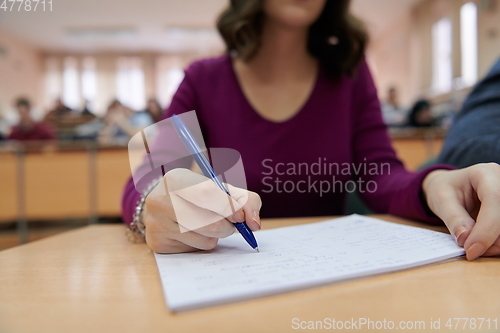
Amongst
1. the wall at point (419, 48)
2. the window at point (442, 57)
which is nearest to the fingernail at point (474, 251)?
the wall at point (419, 48)

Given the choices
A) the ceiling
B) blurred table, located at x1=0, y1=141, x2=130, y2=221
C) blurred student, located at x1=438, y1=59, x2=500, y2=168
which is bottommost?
blurred table, located at x1=0, y1=141, x2=130, y2=221

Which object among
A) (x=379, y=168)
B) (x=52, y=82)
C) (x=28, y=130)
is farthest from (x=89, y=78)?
(x=379, y=168)

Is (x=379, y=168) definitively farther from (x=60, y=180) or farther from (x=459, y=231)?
(x=60, y=180)

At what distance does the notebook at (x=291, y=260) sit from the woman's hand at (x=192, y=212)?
1cm

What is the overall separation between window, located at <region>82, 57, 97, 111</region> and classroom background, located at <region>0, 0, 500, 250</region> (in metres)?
0.03

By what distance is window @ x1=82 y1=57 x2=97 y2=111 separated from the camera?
5555mm

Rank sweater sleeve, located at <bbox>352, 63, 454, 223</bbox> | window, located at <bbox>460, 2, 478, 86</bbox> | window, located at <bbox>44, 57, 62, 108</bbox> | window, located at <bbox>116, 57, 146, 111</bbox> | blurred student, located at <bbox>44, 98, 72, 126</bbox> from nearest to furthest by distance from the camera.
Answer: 1. sweater sleeve, located at <bbox>352, 63, 454, 223</bbox>
2. window, located at <bbox>460, 2, 478, 86</bbox>
3. blurred student, located at <bbox>44, 98, 72, 126</bbox>
4. window, located at <bbox>44, 57, 62, 108</bbox>
5. window, located at <bbox>116, 57, 146, 111</bbox>

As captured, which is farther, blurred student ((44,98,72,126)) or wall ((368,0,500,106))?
blurred student ((44,98,72,126))

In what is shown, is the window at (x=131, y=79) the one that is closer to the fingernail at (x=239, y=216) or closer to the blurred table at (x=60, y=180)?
the blurred table at (x=60, y=180)

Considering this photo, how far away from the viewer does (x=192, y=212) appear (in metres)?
0.27

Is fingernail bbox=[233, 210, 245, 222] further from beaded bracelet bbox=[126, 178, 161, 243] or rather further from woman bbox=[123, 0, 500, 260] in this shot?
woman bbox=[123, 0, 500, 260]

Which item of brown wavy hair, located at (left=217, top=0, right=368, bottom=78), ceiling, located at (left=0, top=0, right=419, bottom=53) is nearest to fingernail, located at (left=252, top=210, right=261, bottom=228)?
brown wavy hair, located at (left=217, top=0, right=368, bottom=78)

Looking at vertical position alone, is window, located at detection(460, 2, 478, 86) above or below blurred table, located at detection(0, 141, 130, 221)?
above

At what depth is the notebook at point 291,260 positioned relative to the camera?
7.9 inches
